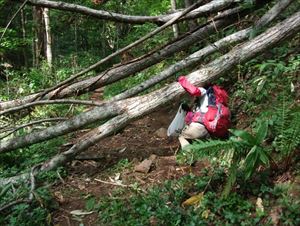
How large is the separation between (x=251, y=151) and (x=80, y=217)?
2.46 metres

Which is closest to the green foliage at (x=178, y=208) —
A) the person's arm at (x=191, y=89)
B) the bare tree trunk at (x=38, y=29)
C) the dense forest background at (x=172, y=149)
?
the dense forest background at (x=172, y=149)

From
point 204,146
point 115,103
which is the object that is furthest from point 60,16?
point 204,146

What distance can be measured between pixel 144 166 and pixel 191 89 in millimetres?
1423

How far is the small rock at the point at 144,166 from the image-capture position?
5.60m

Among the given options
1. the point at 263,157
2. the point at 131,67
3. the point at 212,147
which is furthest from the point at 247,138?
the point at 131,67

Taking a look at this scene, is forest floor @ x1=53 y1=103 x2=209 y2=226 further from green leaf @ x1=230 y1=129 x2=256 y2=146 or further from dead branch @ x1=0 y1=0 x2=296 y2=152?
green leaf @ x1=230 y1=129 x2=256 y2=146

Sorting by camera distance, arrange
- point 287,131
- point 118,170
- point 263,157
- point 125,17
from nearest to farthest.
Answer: point 263,157
point 287,131
point 118,170
point 125,17

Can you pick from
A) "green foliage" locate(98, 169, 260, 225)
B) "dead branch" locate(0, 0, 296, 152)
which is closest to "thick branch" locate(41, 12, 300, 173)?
"dead branch" locate(0, 0, 296, 152)

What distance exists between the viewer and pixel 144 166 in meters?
5.65

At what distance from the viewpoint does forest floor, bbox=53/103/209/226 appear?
5.25 metres

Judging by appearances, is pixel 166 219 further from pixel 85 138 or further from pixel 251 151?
pixel 85 138

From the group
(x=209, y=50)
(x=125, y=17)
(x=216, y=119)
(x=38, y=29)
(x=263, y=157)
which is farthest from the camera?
(x=38, y=29)

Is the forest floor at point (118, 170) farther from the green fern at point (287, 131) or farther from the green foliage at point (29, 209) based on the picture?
the green fern at point (287, 131)

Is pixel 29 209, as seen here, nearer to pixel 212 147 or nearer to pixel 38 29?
pixel 212 147
